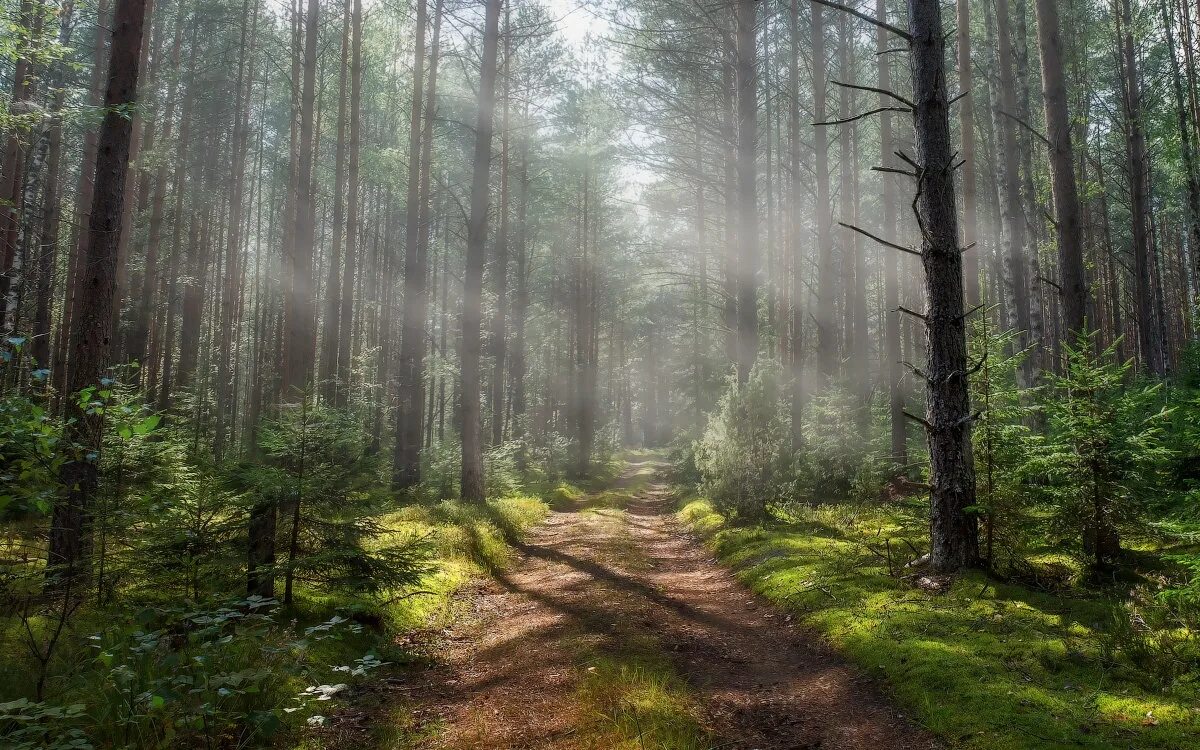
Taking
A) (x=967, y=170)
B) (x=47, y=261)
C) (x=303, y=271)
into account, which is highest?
(x=967, y=170)

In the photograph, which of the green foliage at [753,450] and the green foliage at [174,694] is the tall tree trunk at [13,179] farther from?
the green foliage at [753,450]

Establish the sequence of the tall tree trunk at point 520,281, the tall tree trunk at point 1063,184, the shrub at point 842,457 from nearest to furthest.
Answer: the tall tree trunk at point 1063,184 < the shrub at point 842,457 < the tall tree trunk at point 520,281

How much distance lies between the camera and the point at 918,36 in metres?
6.07

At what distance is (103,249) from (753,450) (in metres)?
9.39

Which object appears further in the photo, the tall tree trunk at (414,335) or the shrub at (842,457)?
the tall tree trunk at (414,335)

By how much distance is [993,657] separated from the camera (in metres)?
4.01

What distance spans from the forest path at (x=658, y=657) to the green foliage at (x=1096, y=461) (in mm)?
2647

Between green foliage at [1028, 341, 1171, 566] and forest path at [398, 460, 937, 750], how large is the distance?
265 cm

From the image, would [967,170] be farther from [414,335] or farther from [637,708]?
[637,708]

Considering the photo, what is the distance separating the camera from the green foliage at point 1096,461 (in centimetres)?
519

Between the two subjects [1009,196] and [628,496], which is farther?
[628,496]

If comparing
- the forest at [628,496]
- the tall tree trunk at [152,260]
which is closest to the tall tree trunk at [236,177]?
the forest at [628,496]

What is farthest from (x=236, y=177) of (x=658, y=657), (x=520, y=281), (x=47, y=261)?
(x=658, y=657)

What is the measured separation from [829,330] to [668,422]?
3660 centimetres
